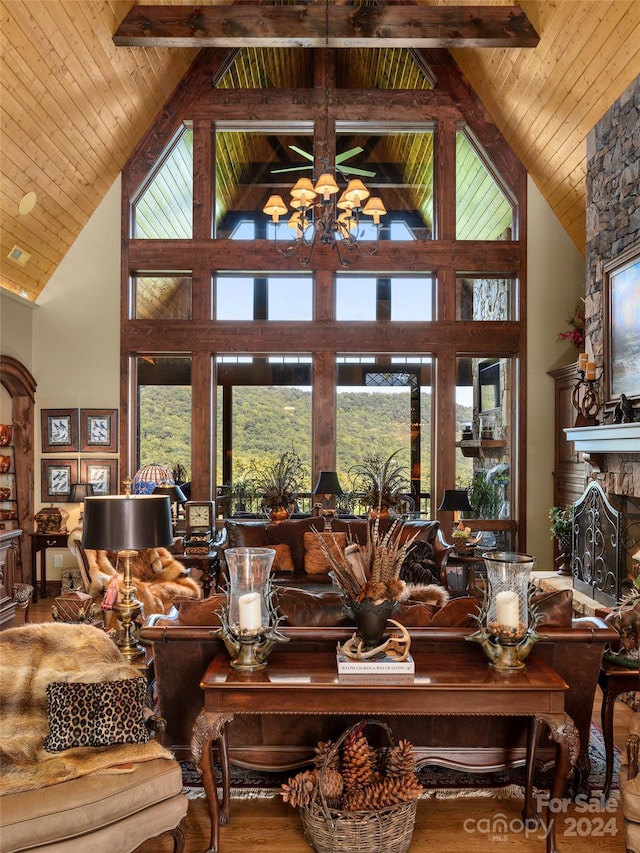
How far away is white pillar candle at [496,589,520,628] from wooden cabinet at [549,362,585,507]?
4.62 m

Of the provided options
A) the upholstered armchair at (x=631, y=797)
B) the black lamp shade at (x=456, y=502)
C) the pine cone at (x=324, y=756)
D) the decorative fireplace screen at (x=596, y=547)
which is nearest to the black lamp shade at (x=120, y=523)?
the pine cone at (x=324, y=756)

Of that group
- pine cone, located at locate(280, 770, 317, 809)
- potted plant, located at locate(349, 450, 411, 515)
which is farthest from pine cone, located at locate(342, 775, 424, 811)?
potted plant, located at locate(349, 450, 411, 515)

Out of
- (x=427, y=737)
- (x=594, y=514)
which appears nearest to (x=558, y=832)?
(x=427, y=737)

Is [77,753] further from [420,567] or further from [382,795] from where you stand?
[420,567]

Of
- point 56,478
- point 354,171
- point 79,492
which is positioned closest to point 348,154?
point 354,171

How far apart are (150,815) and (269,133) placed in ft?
25.1

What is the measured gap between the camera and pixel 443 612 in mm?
3047

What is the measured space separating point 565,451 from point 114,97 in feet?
20.2

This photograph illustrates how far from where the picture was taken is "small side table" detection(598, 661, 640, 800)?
3.01m

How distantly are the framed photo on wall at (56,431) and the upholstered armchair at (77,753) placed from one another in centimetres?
522

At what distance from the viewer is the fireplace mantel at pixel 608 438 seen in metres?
4.93

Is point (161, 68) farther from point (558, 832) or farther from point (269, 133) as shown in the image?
point (558, 832)

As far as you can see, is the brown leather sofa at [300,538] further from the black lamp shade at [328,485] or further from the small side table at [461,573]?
the black lamp shade at [328,485]

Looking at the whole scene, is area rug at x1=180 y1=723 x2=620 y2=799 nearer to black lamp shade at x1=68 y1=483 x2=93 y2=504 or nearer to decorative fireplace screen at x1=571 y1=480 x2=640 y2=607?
decorative fireplace screen at x1=571 y1=480 x2=640 y2=607
